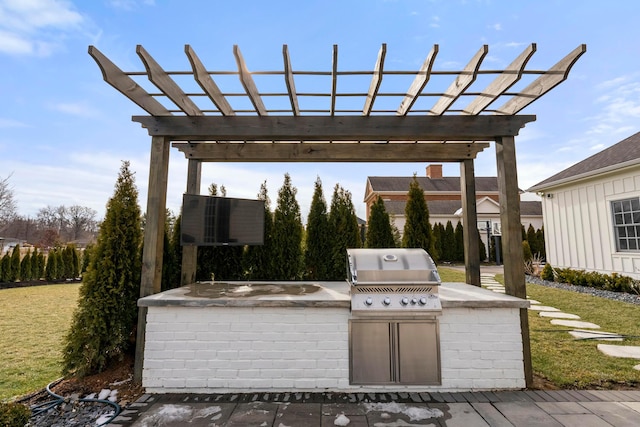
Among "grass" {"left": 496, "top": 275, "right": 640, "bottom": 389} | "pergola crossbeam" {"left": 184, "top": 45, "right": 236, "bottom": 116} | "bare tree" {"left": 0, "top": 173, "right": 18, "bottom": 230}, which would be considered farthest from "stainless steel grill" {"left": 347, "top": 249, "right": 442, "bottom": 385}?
"bare tree" {"left": 0, "top": 173, "right": 18, "bottom": 230}

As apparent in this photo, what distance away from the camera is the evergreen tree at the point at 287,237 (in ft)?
15.4

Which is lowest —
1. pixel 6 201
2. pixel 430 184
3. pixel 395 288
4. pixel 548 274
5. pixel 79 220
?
pixel 548 274

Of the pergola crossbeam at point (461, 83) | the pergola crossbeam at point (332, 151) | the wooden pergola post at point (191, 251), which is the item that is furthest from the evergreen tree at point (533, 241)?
the wooden pergola post at point (191, 251)

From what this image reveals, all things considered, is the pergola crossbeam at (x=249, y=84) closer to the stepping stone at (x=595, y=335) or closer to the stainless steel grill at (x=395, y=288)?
the stainless steel grill at (x=395, y=288)

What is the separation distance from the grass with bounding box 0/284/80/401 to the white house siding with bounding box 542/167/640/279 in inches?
450

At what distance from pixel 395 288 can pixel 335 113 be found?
202cm

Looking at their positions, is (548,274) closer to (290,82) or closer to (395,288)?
(395,288)

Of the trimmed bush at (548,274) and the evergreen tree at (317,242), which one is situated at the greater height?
the evergreen tree at (317,242)

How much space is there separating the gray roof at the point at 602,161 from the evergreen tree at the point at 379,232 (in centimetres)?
651

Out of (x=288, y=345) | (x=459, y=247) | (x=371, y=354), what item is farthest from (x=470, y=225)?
(x=459, y=247)

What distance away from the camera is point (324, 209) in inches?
199

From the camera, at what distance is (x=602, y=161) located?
8.14 m

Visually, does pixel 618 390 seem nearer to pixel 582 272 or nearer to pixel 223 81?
pixel 223 81

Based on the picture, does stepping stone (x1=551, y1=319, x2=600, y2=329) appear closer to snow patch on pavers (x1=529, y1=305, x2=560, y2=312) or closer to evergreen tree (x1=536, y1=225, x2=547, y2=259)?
snow patch on pavers (x1=529, y1=305, x2=560, y2=312)
